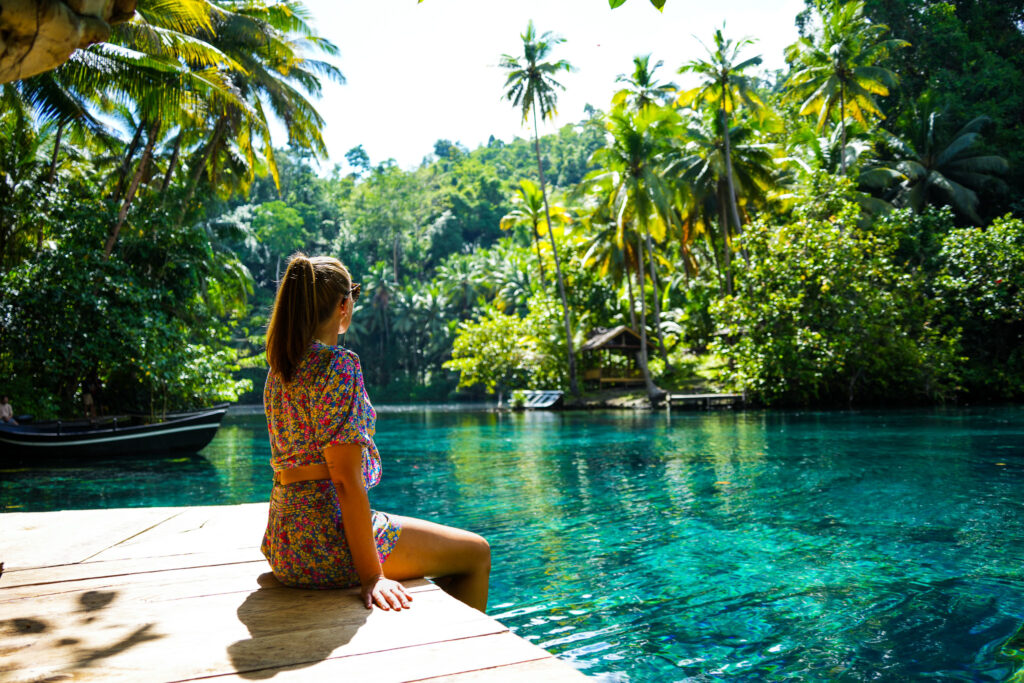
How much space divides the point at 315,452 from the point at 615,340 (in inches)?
1314

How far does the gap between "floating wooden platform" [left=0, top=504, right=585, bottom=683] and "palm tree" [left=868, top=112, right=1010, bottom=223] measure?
107ft

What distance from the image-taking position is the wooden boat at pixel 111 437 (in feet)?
45.8

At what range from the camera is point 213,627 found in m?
2.23

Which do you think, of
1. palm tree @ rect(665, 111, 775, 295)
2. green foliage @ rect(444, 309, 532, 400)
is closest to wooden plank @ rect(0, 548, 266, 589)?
palm tree @ rect(665, 111, 775, 295)

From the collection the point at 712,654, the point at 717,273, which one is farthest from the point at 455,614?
the point at 717,273

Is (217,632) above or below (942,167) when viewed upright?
below

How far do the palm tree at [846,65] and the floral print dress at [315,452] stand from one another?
99.9ft

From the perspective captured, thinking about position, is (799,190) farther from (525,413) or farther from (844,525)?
(844,525)

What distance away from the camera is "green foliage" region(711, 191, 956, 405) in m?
24.2

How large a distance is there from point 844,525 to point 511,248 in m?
40.8

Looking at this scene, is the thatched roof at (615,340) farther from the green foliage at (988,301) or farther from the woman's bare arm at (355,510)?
the woman's bare arm at (355,510)

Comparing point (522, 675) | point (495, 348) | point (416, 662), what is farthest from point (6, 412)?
point (495, 348)

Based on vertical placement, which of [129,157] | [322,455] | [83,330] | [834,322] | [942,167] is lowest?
[322,455]

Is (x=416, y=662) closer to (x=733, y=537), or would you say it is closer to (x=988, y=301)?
(x=733, y=537)
